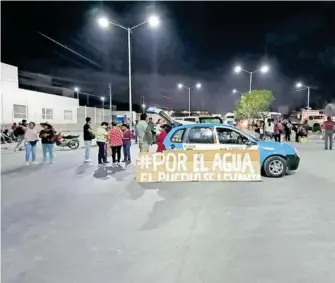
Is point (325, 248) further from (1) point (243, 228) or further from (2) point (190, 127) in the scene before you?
(2) point (190, 127)

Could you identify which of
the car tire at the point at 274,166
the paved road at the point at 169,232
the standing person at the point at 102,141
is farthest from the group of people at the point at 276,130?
the paved road at the point at 169,232

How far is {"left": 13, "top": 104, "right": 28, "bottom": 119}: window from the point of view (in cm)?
3383

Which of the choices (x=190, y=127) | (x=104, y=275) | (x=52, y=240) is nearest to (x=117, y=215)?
(x=52, y=240)

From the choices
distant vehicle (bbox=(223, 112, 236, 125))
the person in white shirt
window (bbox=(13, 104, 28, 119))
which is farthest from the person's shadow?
window (bbox=(13, 104, 28, 119))

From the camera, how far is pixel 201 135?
11.2m

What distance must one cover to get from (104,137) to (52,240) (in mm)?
8500

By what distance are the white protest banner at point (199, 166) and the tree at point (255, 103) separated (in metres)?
43.0

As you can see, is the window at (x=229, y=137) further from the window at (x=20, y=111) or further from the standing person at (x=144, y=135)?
the window at (x=20, y=111)

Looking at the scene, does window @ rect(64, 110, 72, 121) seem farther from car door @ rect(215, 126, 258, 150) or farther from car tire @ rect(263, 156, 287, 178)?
car tire @ rect(263, 156, 287, 178)

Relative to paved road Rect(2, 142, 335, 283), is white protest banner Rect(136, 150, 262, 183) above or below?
above

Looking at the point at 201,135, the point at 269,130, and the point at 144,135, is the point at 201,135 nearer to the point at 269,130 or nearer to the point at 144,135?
the point at 144,135

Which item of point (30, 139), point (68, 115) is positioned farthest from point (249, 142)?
point (68, 115)

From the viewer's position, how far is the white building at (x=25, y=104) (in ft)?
105

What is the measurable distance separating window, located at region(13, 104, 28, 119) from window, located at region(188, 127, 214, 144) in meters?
26.1
